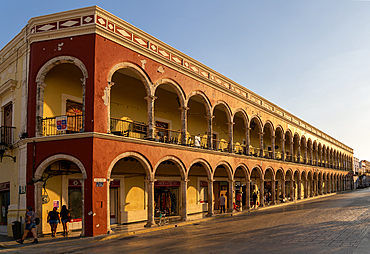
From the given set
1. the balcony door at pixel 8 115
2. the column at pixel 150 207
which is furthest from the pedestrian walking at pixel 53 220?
the balcony door at pixel 8 115

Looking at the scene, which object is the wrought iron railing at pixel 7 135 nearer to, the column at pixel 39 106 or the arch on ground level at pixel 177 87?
the column at pixel 39 106

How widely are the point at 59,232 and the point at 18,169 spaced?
139 inches

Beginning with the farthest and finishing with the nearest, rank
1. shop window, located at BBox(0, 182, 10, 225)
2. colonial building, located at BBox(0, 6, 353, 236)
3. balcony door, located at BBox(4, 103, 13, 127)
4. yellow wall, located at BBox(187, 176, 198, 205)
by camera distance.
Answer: yellow wall, located at BBox(187, 176, 198, 205) < balcony door, located at BBox(4, 103, 13, 127) < shop window, located at BBox(0, 182, 10, 225) < colonial building, located at BBox(0, 6, 353, 236)

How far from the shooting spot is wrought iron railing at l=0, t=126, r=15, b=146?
16653mm

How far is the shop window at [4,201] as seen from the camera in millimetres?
16812

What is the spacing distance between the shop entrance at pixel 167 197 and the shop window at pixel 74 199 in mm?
5378

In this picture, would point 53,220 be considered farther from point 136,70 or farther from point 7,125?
point 136,70

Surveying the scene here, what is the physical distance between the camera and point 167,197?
21844mm

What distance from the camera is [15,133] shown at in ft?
54.1

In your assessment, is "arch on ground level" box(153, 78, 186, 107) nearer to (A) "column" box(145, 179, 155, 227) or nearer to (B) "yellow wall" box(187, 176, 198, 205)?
(A) "column" box(145, 179, 155, 227)

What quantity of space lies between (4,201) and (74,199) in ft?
14.2

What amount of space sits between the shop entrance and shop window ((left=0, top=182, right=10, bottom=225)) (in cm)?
815

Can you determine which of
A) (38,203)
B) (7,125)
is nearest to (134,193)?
(38,203)

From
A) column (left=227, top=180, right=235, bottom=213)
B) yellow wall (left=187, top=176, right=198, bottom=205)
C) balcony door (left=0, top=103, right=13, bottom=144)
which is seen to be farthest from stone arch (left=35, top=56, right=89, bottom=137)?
column (left=227, top=180, right=235, bottom=213)
